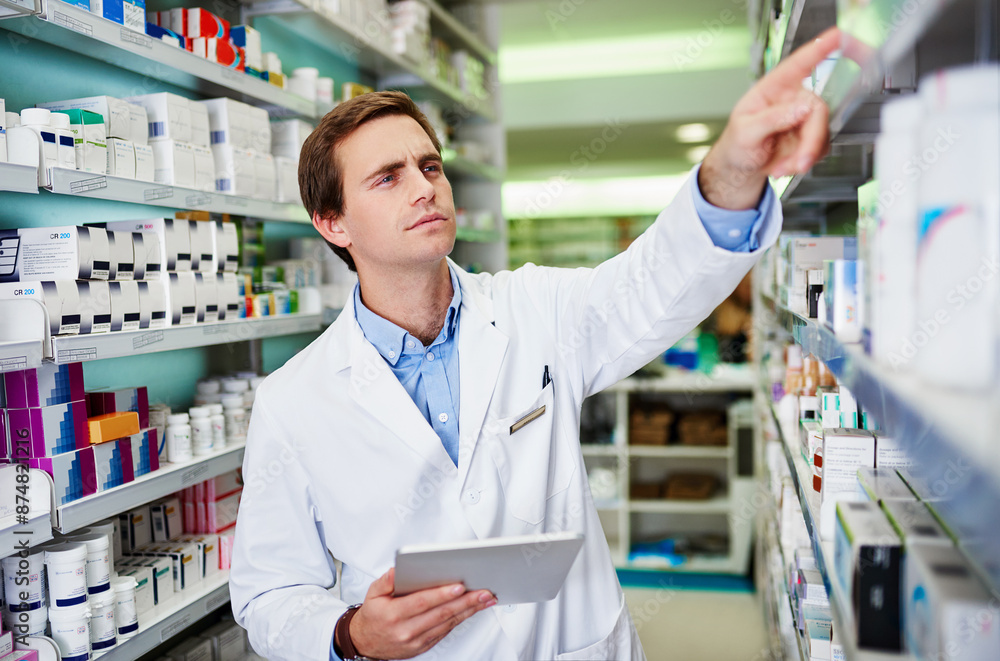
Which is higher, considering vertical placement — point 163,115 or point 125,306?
point 163,115

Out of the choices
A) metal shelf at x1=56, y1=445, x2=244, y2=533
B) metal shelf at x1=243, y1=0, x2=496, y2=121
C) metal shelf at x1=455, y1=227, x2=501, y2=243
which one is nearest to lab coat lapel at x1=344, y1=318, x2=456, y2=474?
metal shelf at x1=56, y1=445, x2=244, y2=533

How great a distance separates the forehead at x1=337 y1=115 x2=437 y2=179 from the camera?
1.76 m

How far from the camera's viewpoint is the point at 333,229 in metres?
1.94

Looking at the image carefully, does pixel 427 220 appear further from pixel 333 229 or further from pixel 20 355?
pixel 20 355

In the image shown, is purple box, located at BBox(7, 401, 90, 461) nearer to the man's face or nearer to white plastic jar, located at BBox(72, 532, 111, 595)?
white plastic jar, located at BBox(72, 532, 111, 595)

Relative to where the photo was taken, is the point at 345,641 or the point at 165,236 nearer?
the point at 345,641

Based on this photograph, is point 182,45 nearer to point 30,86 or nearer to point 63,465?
point 30,86

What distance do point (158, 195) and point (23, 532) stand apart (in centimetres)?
86

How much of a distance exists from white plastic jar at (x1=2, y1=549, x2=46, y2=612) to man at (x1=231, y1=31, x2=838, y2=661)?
46cm

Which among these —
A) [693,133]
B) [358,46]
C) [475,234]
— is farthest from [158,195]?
[693,133]

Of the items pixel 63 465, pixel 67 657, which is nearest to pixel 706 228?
pixel 63 465

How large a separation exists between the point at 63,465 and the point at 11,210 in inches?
28.0

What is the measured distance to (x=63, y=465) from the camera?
1.73 metres

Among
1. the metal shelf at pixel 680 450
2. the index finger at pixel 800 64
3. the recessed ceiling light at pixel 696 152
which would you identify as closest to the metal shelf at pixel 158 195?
the index finger at pixel 800 64
